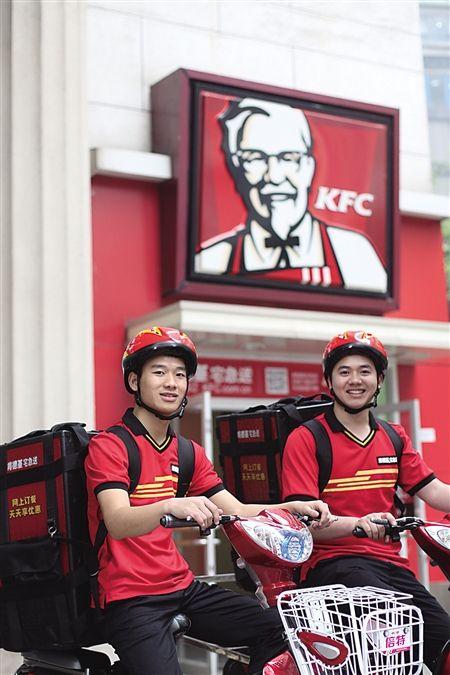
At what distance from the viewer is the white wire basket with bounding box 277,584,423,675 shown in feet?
10.7

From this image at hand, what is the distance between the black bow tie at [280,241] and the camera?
11.0 m

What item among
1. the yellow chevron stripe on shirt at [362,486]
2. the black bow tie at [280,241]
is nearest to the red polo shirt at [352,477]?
the yellow chevron stripe on shirt at [362,486]

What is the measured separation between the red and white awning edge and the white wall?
184 centimetres

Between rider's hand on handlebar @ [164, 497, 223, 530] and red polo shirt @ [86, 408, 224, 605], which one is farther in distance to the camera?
red polo shirt @ [86, 408, 224, 605]

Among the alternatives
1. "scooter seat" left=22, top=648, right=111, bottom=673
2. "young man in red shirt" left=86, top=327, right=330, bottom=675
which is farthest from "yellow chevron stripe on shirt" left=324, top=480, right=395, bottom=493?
"scooter seat" left=22, top=648, right=111, bottom=673

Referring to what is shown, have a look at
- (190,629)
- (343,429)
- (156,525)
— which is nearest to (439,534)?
(343,429)

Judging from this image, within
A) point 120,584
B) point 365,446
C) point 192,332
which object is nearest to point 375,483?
point 365,446

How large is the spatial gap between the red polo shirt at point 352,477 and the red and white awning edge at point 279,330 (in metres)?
5.36

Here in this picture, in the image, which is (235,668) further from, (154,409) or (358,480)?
(154,409)

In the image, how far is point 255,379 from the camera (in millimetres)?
11344

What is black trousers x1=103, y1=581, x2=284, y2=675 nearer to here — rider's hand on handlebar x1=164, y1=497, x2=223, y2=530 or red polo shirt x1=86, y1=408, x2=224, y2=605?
red polo shirt x1=86, y1=408, x2=224, y2=605

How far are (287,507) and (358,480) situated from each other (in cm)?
46

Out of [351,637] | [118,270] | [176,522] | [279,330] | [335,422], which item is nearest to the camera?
[351,637]

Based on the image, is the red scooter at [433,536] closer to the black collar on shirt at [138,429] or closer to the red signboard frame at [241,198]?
the black collar on shirt at [138,429]
